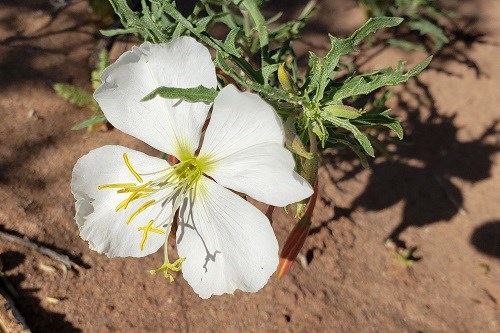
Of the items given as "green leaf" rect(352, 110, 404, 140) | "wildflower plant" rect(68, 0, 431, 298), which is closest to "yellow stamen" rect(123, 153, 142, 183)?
"wildflower plant" rect(68, 0, 431, 298)

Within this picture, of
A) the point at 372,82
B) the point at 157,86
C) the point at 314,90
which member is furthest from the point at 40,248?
the point at 372,82

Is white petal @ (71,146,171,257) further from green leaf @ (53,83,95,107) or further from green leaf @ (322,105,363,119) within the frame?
green leaf @ (53,83,95,107)

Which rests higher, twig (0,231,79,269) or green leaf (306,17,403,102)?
green leaf (306,17,403,102)

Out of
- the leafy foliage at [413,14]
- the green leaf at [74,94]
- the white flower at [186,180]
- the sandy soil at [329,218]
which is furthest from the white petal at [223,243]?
the leafy foliage at [413,14]

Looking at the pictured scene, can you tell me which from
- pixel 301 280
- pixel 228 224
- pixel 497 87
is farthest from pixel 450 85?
pixel 228 224

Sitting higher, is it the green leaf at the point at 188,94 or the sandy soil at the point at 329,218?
the green leaf at the point at 188,94

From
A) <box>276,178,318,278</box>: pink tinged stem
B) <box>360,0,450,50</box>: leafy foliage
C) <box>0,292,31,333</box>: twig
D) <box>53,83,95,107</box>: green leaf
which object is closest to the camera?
<box>276,178,318,278</box>: pink tinged stem

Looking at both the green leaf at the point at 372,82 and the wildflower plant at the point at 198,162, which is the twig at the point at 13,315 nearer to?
the wildflower plant at the point at 198,162
